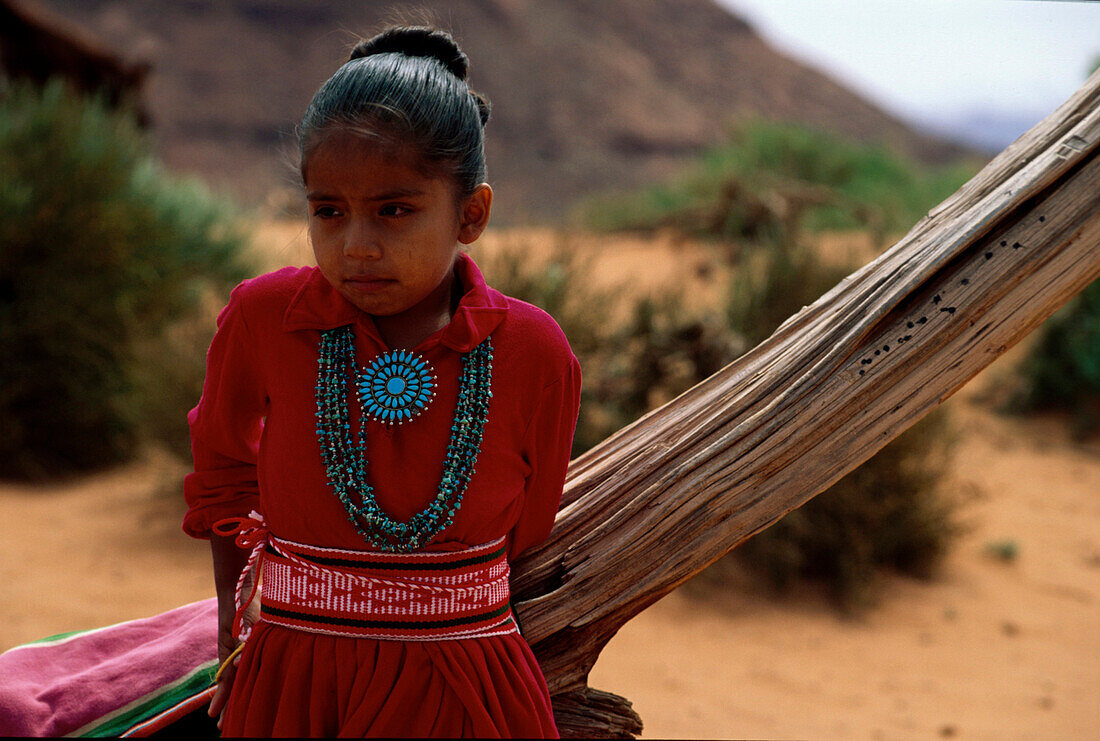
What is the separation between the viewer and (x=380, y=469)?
5.34ft

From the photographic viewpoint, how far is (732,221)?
9.34 metres

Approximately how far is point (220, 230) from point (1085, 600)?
266 inches

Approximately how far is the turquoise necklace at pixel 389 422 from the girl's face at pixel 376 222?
114mm

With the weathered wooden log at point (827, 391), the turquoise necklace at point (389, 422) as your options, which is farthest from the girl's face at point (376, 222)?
the weathered wooden log at point (827, 391)

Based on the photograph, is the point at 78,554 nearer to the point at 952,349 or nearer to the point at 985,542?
the point at 952,349

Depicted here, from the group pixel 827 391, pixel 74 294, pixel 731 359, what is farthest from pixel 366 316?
pixel 74 294

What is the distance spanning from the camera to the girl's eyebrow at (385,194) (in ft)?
5.04

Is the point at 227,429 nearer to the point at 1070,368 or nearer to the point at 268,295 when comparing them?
the point at 268,295

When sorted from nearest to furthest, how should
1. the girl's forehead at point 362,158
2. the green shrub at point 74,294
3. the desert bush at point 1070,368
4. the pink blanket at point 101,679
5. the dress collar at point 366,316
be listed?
the girl's forehead at point 362,158, the dress collar at point 366,316, the pink blanket at point 101,679, the green shrub at point 74,294, the desert bush at point 1070,368

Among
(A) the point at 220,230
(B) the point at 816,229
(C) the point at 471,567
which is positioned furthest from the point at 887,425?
(B) the point at 816,229

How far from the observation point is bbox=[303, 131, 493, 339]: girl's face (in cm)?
153

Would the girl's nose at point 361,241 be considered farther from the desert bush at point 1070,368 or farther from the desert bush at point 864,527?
the desert bush at point 1070,368

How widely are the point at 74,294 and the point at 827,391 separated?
515cm

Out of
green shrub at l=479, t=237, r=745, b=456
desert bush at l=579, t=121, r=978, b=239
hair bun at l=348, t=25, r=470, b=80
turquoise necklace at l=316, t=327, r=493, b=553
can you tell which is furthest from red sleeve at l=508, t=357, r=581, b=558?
desert bush at l=579, t=121, r=978, b=239
